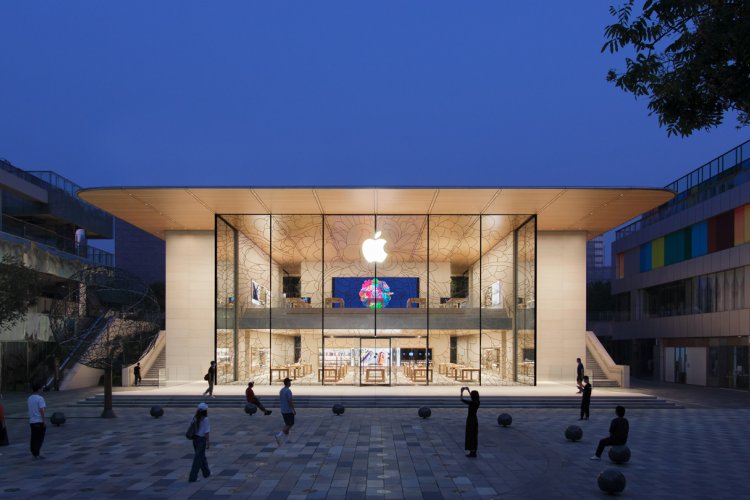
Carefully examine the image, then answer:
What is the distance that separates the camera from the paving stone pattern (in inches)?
422

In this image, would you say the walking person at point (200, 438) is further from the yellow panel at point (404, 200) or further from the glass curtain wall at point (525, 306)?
the glass curtain wall at point (525, 306)

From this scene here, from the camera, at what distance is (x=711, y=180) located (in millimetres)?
35531

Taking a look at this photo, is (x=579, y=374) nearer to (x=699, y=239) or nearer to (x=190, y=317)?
Answer: (x=699, y=239)

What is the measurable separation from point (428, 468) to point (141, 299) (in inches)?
447

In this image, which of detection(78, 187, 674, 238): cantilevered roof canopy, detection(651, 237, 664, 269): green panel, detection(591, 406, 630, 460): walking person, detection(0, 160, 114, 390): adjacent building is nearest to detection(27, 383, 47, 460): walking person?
detection(591, 406, 630, 460): walking person

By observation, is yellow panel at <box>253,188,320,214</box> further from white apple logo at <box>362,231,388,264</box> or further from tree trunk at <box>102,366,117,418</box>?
tree trunk at <box>102,366,117,418</box>

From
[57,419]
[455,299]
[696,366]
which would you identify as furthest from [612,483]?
[696,366]

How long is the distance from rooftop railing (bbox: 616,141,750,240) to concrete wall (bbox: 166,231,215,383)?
21.2 meters

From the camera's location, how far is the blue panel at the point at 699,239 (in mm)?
34875

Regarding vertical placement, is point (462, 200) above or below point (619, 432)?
above

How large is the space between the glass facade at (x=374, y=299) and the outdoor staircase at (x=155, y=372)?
3.33 metres

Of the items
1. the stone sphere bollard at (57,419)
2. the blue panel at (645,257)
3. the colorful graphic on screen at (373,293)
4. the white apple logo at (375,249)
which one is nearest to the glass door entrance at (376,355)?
the colorful graphic on screen at (373,293)

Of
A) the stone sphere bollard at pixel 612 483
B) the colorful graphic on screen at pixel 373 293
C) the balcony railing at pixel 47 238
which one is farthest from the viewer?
the colorful graphic on screen at pixel 373 293

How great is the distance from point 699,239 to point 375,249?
17.1 m
